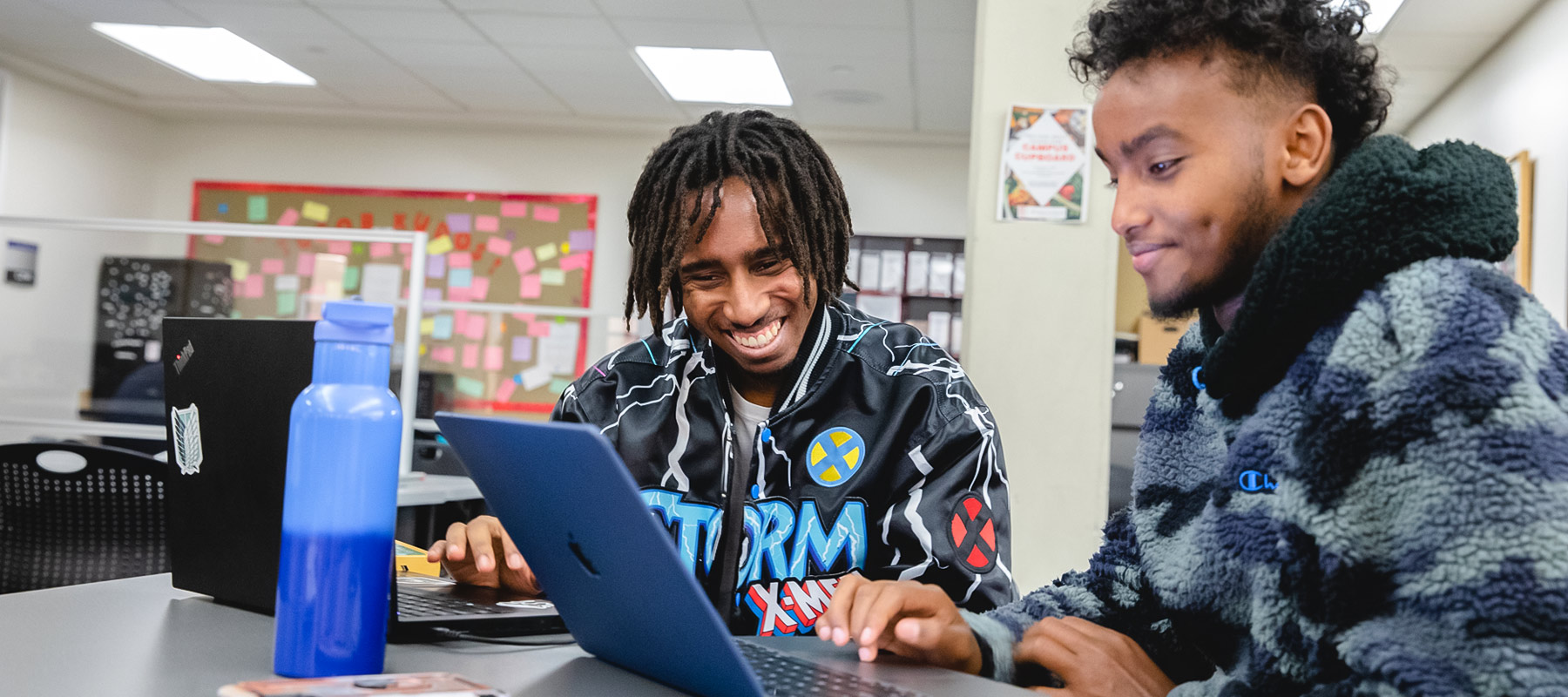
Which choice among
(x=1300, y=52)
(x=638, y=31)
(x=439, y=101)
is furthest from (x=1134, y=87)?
→ (x=439, y=101)

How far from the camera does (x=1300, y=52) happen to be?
759 mm

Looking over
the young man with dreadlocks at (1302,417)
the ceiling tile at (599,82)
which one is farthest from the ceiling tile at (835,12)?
the young man with dreadlocks at (1302,417)

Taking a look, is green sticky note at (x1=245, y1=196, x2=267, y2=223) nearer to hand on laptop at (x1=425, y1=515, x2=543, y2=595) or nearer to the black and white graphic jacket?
the black and white graphic jacket

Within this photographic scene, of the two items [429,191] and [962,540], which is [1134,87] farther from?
[429,191]

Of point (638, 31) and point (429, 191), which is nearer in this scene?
point (638, 31)

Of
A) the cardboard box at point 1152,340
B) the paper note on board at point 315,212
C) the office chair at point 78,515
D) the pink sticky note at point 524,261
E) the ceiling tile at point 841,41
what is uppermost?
the ceiling tile at point 841,41

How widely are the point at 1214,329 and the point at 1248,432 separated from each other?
0.63 feet

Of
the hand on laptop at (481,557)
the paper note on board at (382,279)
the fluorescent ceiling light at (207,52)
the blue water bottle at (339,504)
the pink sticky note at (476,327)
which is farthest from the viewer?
the paper note on board at (382,279)

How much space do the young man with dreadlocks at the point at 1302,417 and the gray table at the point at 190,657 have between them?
0.44 feet

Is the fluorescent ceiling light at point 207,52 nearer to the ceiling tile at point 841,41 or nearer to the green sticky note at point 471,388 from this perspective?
the green sticky note at point 471,388

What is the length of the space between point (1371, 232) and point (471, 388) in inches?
187

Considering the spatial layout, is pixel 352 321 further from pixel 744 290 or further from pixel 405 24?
pixel 405 24

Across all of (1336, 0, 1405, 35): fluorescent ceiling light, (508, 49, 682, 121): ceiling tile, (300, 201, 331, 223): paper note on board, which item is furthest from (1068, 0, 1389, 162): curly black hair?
(300, 201, 331, 223): paper note on board

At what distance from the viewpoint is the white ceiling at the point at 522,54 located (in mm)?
4222
